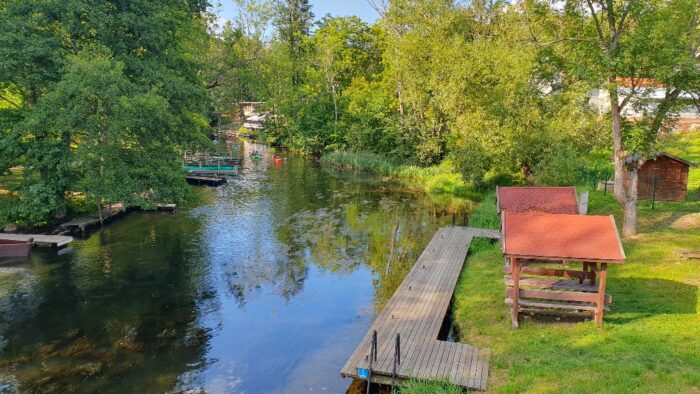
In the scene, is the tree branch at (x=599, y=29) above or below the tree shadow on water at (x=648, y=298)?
above

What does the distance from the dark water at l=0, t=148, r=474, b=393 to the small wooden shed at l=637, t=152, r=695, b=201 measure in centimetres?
1259

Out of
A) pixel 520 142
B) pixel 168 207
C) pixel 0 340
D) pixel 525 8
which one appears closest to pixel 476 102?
pixel 520 142

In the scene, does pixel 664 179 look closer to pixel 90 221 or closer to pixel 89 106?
pixel 89 106

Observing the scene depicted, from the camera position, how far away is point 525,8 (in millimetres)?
25234

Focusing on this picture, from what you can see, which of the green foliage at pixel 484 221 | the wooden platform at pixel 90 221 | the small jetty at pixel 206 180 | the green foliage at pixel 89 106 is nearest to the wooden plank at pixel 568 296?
the green foliage at pixel 484 221

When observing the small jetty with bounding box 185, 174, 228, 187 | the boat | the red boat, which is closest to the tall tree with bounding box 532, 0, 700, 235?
the red boat

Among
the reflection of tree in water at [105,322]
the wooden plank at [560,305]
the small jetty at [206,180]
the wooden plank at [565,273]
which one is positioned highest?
the small jetty at [206,180]

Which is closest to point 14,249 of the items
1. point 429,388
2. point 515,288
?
point 429,388

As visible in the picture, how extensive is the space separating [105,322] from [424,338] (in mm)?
11704

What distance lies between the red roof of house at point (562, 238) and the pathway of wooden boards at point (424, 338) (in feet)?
10.7

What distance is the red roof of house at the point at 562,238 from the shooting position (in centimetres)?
1382

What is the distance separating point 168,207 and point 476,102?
1071 inches

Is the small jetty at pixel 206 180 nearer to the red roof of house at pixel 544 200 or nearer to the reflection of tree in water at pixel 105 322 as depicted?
the reflection of tree in water at pixel 105 322

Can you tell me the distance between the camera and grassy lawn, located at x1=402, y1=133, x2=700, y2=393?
1168cm
